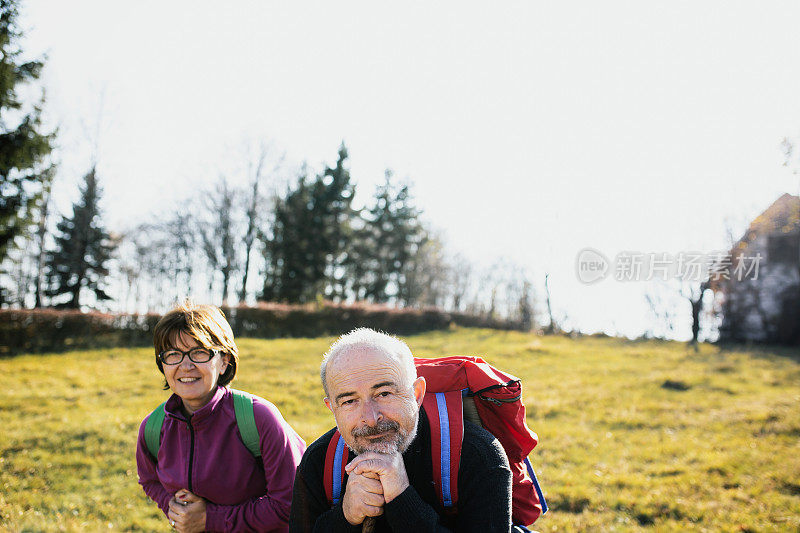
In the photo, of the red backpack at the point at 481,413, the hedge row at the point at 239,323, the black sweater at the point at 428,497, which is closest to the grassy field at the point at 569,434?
the hedge row at the point at 239,323

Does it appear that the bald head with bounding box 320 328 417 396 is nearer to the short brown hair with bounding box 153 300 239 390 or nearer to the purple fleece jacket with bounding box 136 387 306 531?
the purple fleece jacket with bounding box 136 387 306 531

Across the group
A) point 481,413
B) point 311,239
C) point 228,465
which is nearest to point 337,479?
point 481,413

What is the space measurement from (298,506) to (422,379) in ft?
2.65

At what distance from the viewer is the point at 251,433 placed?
285 cm

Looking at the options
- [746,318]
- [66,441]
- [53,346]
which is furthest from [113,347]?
[746,318]

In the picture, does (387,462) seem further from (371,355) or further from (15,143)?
(15,143)

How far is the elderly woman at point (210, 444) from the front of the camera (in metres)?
2.76

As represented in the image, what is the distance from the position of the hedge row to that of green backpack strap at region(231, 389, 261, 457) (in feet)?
59.2

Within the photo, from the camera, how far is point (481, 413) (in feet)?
7.72

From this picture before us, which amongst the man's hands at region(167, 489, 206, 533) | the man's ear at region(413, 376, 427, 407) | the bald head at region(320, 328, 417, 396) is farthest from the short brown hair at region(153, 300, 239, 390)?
the man's ear at region(413, 376, 427, 407)

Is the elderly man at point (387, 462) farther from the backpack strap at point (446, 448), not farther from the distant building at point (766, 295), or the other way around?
the distant building at point (766, 295)

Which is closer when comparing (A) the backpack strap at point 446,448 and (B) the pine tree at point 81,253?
(A) the backpack strap at point 446,448

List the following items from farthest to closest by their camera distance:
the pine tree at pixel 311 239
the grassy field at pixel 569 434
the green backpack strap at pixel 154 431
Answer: the pine tree at pixel 311 239 < the grassy field at pixel 569 434 < the green backpack strap at pixel 154 431

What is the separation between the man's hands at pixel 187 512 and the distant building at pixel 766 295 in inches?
1186
